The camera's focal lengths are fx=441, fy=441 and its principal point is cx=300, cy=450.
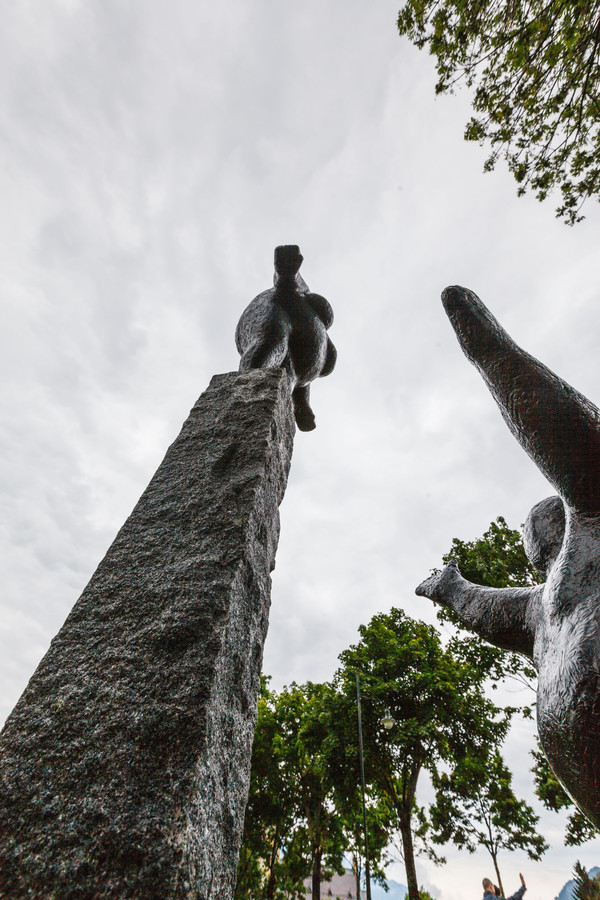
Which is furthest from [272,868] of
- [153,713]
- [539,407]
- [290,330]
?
[539,407]

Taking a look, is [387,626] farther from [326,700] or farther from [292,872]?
[292,872]

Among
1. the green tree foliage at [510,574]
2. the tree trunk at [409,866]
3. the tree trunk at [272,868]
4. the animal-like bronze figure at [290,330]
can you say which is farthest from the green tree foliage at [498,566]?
the tree trunk at [272,868]

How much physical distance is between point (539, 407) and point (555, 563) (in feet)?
1.52

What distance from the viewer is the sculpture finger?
47.8 inches

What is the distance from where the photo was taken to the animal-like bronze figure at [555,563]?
979 mm

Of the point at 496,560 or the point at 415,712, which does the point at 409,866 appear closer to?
the point at 415,712

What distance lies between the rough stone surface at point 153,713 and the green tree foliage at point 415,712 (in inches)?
533

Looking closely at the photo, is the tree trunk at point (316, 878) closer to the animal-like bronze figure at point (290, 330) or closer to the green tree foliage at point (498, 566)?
the green tree foliage at point (498, 566)

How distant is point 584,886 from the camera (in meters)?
7.35

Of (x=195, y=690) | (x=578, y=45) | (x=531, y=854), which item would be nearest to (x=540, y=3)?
(x=578, y=45)

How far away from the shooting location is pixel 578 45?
16.2 feet

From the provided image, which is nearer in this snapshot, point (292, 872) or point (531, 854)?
point (531, 854)

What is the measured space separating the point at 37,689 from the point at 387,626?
1840cm

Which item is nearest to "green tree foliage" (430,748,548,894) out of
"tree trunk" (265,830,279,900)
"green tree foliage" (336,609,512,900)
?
"green tree foliage" (336,609,512,900)
